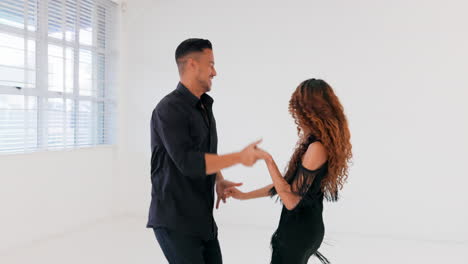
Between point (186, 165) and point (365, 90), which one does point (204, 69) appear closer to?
point (186, 165)

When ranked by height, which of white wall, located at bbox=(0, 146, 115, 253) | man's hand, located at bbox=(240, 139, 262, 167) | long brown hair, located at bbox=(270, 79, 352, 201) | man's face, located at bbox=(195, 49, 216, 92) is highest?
man's face, located at bbox=(195, 49, 216, 92)

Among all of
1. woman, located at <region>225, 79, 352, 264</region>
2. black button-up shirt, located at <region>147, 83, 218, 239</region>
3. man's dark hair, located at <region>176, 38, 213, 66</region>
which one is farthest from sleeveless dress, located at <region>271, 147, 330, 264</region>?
man's dark hair, located at <region>176, 38, 213, 66</region>

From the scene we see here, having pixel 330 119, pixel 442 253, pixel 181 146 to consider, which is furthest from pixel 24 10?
pixel 442 253

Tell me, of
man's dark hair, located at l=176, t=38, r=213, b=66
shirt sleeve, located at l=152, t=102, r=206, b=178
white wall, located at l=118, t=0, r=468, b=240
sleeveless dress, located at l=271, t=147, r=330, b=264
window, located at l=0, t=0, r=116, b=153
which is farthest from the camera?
white wall, located at l=118, t=0, r=468, b=240

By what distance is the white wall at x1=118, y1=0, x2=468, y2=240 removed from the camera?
439 cm

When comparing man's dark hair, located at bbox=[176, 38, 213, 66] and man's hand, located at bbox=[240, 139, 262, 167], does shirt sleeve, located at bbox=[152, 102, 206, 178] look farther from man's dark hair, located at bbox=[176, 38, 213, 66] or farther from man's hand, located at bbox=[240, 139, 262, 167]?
man's dark hair, located at bbox=[176, 38, 213, 66]

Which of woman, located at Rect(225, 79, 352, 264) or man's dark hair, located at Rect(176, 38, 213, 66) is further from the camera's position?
man's dark hair, located at Rect(176, 38, 213, 66)

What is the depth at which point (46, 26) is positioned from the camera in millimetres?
4230

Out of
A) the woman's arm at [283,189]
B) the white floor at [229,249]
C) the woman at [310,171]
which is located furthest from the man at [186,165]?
the white floor at [229,249]

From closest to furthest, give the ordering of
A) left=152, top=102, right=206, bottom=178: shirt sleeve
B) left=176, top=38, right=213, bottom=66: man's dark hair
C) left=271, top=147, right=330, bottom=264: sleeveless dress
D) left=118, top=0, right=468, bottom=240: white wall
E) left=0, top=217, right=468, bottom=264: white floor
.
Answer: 1. left=152, top=102, right=206, bottom=178: shirt sleeve
2. left=271, top=147, right=330, bottom=264: sleeveless dress
3. left=176, top=38, right=213, bottom=66: man's dark hair
4. left=0, top=217, right=468, bottom=264: white floor
5. left=118, top=0, right=468, bottom=240: white wall

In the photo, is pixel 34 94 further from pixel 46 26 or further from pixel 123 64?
pixel 123 64

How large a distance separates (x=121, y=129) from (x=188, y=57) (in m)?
3.63

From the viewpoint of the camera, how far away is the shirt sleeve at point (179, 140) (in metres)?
1.74

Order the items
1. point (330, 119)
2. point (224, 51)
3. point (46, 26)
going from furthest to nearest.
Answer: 1. point (224, 51)
2. point (46, 26)
3. point (330, 119)
